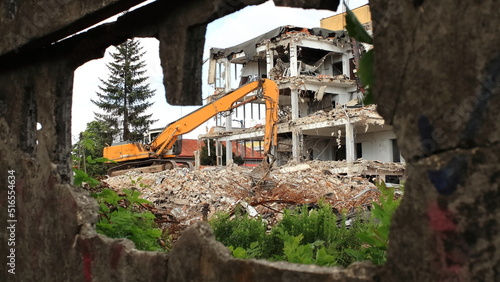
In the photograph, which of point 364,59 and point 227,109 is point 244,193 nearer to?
point 227,109

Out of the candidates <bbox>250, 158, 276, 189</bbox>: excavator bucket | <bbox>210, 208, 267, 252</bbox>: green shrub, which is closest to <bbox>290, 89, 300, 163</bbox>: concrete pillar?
<bbox>250, 158, 276, 189</bbox>: excavator bucket

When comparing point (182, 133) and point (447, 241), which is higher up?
point (182, 133)

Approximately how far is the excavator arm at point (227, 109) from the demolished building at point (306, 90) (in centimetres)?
639

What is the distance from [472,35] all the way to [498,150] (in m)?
0.39

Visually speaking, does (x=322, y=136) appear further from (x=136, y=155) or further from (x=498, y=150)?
(x=498, y=150)

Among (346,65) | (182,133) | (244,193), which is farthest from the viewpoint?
(346,65)

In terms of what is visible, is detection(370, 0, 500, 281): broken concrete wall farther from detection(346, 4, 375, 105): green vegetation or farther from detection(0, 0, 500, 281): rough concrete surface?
detection(346, 4, 375, 105): green vegetation

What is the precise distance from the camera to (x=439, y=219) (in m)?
1.75

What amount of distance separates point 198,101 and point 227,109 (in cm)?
1364

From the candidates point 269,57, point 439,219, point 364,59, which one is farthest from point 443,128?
point 269,57

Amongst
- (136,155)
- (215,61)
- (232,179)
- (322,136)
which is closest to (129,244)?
(232,179)

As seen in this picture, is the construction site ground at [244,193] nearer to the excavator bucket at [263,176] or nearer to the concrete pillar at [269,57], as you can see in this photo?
the excavator bucket at [263,176]

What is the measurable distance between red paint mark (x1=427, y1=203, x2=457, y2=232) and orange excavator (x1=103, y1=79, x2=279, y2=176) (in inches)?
475

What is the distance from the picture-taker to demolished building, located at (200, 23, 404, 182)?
26281mm
